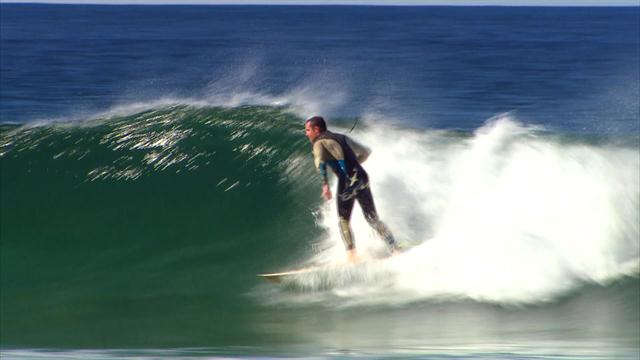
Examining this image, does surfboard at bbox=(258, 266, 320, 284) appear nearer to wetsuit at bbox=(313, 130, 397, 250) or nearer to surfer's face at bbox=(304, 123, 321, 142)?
wetsuit at bbox=(313, 130, 397, 250)

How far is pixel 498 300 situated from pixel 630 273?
1322mm

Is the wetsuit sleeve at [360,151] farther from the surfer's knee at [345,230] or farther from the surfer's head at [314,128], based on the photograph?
the surfer's knee at [345,230]

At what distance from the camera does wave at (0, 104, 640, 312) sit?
8875mm

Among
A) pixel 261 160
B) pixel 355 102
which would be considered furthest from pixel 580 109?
pixel 261 160

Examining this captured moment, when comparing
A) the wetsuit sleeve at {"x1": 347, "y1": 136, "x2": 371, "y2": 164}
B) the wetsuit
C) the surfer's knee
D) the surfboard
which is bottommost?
the surfboard

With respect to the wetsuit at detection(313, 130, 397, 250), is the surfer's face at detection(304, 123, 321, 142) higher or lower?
higher

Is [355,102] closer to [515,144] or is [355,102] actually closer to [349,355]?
[515,144]

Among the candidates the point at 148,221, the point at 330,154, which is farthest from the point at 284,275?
the point at 148,221

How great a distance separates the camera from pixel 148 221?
10781 millimetres

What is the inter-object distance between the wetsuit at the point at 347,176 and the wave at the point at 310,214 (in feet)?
0.94

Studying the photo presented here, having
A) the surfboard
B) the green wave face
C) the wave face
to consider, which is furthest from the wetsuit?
the green wave face

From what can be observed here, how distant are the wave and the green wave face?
0.03m

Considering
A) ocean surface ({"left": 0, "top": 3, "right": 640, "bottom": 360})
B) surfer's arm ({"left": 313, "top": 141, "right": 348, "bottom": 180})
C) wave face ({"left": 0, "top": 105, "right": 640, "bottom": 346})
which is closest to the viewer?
ocean surface ({"left": 0, "top": 3, "right": 640, "bottom": 360})

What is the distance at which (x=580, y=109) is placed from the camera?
23734mm
